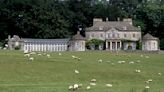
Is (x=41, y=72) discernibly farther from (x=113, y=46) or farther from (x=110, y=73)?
(x=113, y=46)

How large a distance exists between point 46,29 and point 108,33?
15221 millimetres

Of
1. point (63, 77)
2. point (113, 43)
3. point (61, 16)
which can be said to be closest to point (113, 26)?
point (113, 43)

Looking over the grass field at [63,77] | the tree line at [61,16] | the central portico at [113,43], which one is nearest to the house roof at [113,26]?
the central portico at [113,43]

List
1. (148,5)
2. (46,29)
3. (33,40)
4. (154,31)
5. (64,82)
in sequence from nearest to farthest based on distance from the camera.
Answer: (64,82)
(33,40)
(46,29)
(154,31)
(148,5)

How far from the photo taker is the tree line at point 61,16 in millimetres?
114000

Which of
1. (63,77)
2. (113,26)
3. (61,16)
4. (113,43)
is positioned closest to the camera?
(63,77)

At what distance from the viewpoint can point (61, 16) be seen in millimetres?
118938

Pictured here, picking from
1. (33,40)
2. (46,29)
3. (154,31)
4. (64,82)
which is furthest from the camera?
(154,31)


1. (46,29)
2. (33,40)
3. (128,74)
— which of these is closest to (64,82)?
(128,74)

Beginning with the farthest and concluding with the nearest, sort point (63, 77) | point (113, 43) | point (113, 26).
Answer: point (113, 26)
point (113, 43)
point (63, 77)

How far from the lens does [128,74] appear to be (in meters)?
31.8

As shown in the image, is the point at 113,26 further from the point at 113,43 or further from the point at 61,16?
the point at 61,16

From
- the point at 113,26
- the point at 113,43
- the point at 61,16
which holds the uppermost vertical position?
the point at 61,16

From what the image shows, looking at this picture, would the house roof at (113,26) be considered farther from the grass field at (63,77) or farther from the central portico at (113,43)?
the grass field at (63,77)
